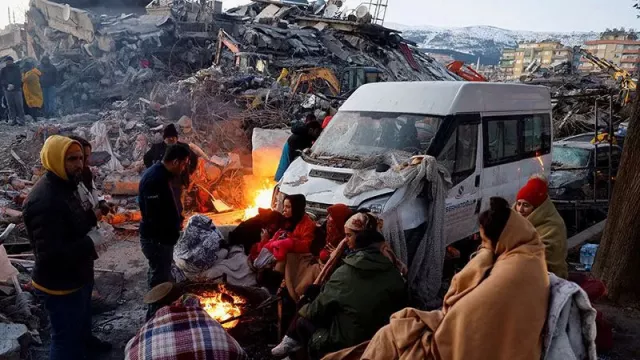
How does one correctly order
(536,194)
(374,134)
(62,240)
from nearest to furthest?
1. (62,240)
2. (536,194)
3. (374,134)

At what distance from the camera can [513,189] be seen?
694cm

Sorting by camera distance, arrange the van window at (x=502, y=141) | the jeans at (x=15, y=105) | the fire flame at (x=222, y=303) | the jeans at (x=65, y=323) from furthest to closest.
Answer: the jeans at (x=15, y=105) → the van window at (x=502, y=141) → the fire flame at (x=222, y=303) → the jeans at (x=65, y=323)

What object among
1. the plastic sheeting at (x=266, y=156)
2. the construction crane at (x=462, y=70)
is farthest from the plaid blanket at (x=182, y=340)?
the construction crane at (x=462, y=70)

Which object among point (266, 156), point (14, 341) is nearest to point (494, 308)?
point (14, 341)

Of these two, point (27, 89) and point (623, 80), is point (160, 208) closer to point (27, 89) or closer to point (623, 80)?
point (27, 89)

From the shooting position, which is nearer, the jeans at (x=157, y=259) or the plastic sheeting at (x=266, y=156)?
the jeans at (x=157, y=259)

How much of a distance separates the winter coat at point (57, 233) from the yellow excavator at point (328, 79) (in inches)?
513

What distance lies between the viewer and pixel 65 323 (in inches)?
145

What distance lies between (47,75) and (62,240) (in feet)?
48.3

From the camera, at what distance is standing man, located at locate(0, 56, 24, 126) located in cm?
1363

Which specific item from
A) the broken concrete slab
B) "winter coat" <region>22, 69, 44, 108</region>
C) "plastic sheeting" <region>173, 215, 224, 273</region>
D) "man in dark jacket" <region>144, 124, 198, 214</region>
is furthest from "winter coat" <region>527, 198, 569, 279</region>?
"winter coat" <region>22, 69, 44, 108</region>

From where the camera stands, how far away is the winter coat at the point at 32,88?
47.4ft

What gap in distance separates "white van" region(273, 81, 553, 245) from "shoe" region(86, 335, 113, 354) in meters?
2.44

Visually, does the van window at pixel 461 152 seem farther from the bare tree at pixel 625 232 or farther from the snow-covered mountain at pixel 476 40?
the snow-covered mountain at pixel 476 40
